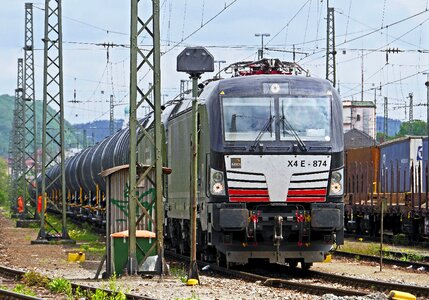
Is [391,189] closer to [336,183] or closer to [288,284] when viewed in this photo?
[336,183]

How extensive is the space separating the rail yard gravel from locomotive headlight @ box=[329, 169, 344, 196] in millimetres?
1690

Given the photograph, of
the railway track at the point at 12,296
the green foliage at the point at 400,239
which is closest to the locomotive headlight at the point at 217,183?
the railway track at the point at 12,296

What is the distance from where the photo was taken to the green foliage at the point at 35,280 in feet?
57.2

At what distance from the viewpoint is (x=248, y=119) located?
19375 mm

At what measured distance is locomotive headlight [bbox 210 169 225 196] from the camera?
19.0m

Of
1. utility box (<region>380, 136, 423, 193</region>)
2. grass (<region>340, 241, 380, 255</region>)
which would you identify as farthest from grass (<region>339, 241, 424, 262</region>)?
utility box (<region>380, 136, 423, 193</region>)

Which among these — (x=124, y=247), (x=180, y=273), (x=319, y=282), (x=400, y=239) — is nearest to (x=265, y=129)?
(x=319, y=282)

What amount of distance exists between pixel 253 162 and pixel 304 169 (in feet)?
2.98

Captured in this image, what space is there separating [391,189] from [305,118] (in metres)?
17.1

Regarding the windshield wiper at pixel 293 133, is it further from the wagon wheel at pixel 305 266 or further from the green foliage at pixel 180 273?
the green foliage at pixel 180 273

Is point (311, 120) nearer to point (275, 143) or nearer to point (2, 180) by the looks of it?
point (275, 143)

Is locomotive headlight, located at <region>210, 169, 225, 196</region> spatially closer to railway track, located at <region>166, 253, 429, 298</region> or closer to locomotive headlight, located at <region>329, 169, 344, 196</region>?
railway track, located at <region>166, 253, 429, 298</region>

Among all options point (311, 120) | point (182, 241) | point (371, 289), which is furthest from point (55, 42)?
point (371, 289)

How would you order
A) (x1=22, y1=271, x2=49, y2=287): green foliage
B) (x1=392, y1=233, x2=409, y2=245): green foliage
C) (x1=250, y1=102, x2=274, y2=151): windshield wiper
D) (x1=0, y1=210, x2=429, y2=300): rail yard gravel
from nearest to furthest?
→ (x1=0, y1=210, x2=429, y2=300): rail yard gravel < (x1=22, y1=271, x2=49, y2=287): green foliage < (x1=250, y1=102, x2=274, y2=151): windshield wiper < (x1=392, y1=233, x2=409, y2=245): green foliage
